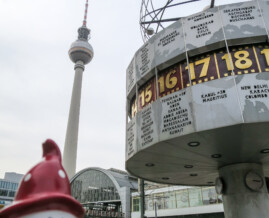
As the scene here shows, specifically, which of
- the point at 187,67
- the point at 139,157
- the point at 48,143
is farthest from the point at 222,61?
the point at 48,143

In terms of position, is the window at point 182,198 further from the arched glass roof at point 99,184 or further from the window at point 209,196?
the arched glass roof at point 99,184

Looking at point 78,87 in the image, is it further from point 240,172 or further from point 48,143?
point 48,143

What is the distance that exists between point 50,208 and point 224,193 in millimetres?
10716

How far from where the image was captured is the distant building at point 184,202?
34.8 meters

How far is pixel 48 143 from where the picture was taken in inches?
131

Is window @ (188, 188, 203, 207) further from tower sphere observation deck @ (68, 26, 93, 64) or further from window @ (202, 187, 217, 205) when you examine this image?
tower sphere observation deck @ (68, 26, 93, 64)

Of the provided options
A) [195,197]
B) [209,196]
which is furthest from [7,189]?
[209,196]

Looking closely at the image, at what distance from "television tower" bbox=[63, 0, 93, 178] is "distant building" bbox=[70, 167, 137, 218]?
20298 millimetres

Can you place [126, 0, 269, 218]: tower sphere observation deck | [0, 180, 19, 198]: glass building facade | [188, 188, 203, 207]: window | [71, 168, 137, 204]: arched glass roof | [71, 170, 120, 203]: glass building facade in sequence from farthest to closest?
[0, 180, 19, 198]: glass building facade, [71, 170, 120, 203]: glass building facade, [71, 168, 137, 204]: arched glass roof, [188, 188, 203, 207]: window, [126, 0, 269, 218]: tower sphere observation deck

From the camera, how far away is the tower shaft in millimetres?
86625

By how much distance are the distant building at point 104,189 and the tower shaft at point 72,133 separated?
800 inches

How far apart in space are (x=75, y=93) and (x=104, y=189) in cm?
4814

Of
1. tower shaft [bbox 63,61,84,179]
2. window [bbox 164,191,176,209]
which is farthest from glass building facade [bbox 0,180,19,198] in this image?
window [bbox 164,191,176,209]

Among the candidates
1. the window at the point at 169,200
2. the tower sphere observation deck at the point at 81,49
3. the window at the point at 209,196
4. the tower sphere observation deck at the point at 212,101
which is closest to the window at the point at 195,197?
the window at the point at 209,196
